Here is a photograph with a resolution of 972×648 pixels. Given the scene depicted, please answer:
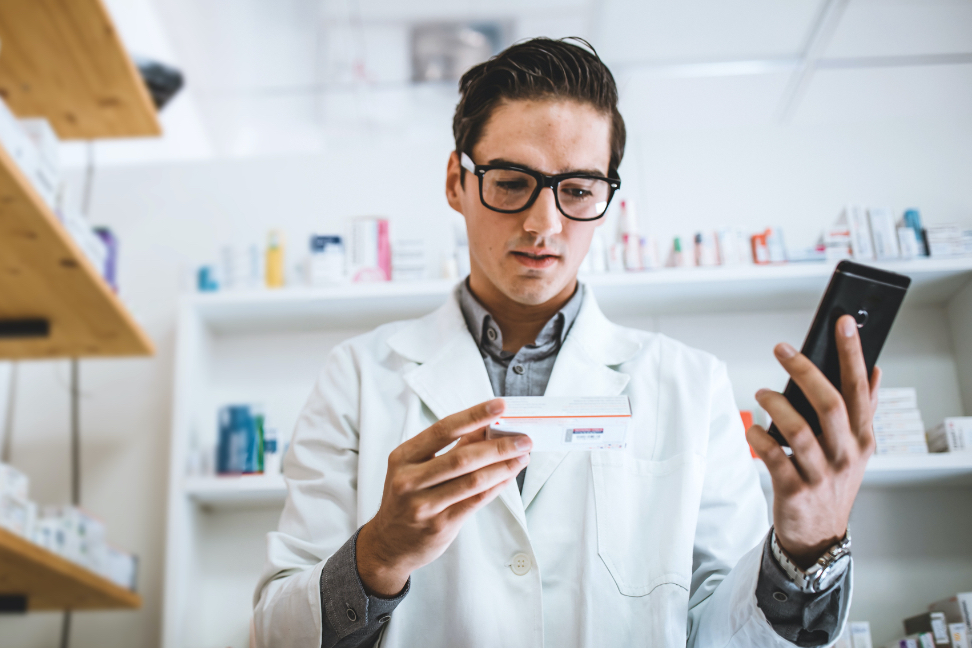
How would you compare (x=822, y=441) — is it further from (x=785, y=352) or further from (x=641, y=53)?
(x=641, y=53)

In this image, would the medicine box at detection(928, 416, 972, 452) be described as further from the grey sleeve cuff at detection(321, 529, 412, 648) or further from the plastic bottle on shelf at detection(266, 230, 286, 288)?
the plastic bottle on shelf at detection(266, 230, 286, 288)

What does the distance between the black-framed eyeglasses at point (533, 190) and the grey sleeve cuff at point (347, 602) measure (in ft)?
1.79

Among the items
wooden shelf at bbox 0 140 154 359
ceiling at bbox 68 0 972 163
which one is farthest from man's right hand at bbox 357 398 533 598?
ceiling at bbox 68 0 972 163

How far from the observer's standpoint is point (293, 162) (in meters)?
2.76

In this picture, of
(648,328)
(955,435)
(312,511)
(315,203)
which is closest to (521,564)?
(312,511)

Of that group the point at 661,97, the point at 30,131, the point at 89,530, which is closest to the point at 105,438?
the point at 89,530

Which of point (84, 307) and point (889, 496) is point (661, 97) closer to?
point (889, 496)

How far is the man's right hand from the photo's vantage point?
0.78 meters

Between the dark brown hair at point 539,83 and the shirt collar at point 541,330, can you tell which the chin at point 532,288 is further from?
the dark brown hair at point 539,83

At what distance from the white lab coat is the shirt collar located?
0.09ft

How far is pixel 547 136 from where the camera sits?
3.95 ft

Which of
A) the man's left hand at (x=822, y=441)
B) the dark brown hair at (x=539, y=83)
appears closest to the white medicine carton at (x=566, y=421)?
the man's left hand at (x=822, y=441)

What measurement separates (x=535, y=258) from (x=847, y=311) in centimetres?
49

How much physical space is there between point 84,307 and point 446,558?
1348 millimetres
